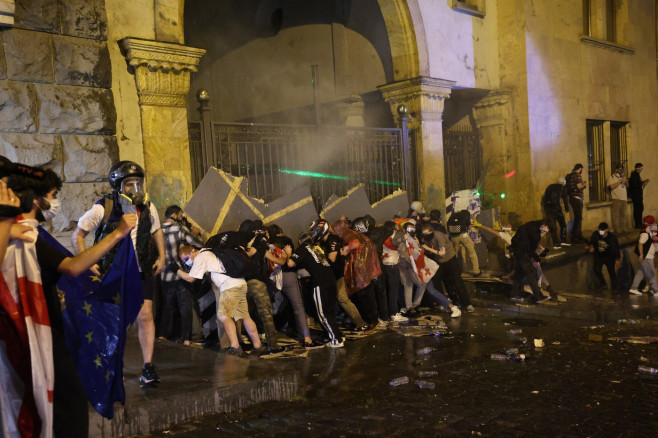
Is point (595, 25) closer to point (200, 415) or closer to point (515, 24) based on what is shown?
point (515, 24)

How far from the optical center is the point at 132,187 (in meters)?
5.43

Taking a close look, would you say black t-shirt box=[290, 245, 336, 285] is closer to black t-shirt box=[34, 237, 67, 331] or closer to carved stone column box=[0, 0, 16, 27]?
carved stone column box=[0, 0, 16, 27]

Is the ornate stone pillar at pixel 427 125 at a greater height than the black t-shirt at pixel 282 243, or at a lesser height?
greater

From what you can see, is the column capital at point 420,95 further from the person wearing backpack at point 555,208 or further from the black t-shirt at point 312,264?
the black t-shirt at point 312,264

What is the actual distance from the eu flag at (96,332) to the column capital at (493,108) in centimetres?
1362

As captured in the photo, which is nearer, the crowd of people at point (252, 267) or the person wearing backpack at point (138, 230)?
the crowd of people at point (252, 267)

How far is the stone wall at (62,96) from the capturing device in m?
7.70

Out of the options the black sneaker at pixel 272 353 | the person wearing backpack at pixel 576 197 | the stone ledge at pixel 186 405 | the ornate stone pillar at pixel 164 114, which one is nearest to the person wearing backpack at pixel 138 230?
the stone ledge at pixel 186 405

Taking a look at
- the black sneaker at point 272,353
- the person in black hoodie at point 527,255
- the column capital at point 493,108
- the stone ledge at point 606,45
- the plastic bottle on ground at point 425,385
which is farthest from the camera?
the stone ledge at point 606,45

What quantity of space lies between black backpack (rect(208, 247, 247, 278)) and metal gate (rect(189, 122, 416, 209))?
266cm

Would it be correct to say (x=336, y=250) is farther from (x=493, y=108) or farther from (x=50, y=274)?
(x=493, y=108)

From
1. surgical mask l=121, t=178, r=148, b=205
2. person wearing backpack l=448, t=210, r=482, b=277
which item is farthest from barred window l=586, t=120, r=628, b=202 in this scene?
surgical mask l=121, t=178, r=148, b=205

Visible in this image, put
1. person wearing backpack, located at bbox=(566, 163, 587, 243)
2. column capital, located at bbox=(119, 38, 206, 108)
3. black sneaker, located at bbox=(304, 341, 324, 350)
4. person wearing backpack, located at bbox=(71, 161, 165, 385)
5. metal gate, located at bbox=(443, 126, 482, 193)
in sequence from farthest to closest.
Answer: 1. person wearing backpack, located at bbox=(566, 163, 587, 243)
2. metal gate, located at bbox=(443, 126, 482, 193)
3. column capital, located at bbox=(119, 38, 206, 108)
4. black sneaker, located at bbox=(304, 341, 324, 350)
5. person wearing backpack, located at bbox=(71, 161, 165, 385)

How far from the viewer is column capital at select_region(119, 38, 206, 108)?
29.8ft
